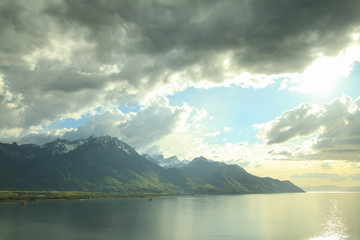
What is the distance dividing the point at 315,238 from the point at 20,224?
14840 centimetres

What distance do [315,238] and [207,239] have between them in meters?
48.6

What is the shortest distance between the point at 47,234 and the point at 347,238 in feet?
440

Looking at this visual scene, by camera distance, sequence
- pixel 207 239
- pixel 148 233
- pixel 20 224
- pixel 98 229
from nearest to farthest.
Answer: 1. pixel 207 239
2. pixel 148 233
3. pixel 98 229
4. pixel 20 224

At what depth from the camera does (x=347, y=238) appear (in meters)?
110

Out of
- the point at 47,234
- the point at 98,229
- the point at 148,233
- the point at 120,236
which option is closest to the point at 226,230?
the point at 148,233

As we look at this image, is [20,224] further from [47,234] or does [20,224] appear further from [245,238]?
[245,238]

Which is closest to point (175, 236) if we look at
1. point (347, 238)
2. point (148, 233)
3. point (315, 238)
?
point (148, 233)

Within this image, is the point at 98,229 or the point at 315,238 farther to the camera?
the point at 98,229

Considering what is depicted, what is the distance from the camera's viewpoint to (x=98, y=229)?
124062mm

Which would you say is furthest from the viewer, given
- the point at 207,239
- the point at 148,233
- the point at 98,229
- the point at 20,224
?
the point at 20,224

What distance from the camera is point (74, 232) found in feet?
380

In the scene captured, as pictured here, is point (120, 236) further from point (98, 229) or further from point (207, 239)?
point (207, 239)

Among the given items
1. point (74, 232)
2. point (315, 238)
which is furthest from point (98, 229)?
point (315, 238)

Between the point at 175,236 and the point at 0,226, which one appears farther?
the point at 0,226
